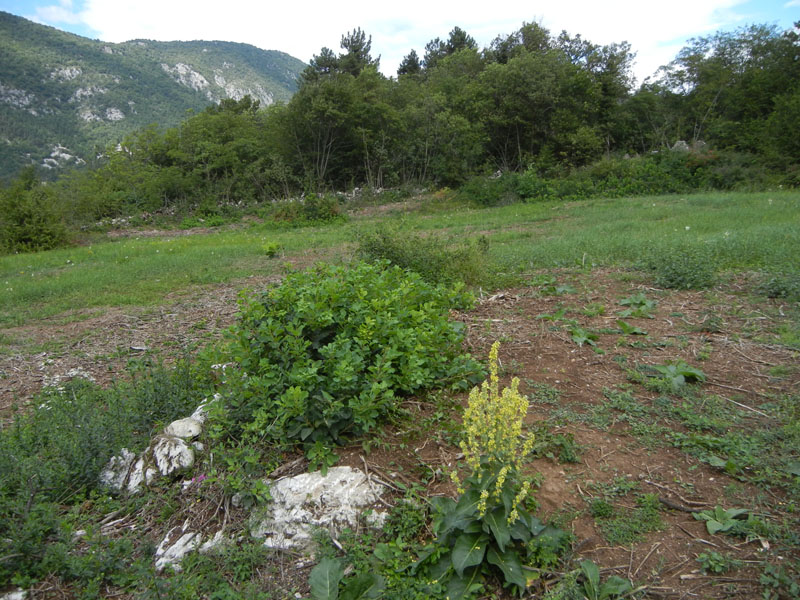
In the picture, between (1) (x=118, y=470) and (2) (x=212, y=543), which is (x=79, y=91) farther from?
(2) (x=212, y=543)

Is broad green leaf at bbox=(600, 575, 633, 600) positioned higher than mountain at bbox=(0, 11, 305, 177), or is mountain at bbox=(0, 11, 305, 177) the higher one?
mountain at bbox=(0, 11, 305, 177)

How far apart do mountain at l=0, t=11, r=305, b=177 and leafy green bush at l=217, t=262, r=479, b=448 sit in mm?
37989

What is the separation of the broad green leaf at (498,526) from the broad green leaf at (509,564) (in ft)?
0.14

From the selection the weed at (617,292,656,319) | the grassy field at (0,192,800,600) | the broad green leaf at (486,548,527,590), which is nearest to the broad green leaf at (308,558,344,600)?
the grassy field at (0,192,800,600)

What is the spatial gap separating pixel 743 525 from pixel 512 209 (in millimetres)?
13280

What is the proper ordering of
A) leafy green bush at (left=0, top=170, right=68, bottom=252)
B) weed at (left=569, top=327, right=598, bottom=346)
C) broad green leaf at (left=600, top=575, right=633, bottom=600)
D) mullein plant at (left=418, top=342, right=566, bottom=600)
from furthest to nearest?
leafy green bush at (left=0, top=170, right=68, bottom=252)
weed at (left=569, top=327, right=598, bottom=346)
mullein plant at (left=418, top=342, right=566, bottom=600)
broad green leaf at (left=600, top=575, right=633, bottom=600)

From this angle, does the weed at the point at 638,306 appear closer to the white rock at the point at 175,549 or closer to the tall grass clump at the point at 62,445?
the tall grass clump at the point at 62,445

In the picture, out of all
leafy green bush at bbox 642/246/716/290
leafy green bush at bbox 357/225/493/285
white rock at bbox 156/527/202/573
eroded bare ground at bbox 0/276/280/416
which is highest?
leafy green bush at bbox 357/225/493/285

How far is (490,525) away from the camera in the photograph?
1970mm

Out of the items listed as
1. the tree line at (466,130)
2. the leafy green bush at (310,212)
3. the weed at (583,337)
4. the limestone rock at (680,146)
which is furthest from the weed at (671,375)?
the limestone rock at (680,146)

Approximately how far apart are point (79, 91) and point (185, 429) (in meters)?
62.6

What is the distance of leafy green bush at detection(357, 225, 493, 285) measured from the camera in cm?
553

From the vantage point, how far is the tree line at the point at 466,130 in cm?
1797

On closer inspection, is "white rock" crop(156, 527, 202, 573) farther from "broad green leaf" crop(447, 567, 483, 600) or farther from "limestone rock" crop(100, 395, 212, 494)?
"broad green leaf" crop(447, 567, 483, 600)
